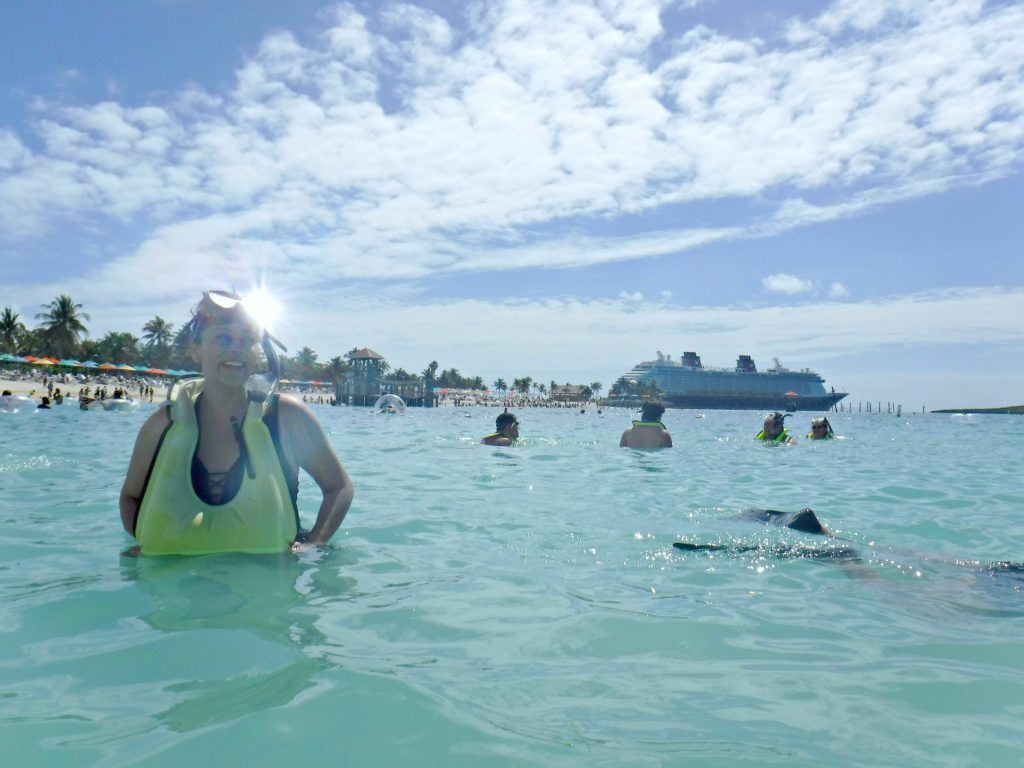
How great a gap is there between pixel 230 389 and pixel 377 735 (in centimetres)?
206

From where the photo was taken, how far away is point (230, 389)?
3.41 meters

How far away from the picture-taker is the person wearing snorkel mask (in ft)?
10.7

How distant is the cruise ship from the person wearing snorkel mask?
12530 cm

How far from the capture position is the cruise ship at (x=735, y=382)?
12750cm

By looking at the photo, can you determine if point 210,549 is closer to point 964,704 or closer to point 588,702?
point 588,702

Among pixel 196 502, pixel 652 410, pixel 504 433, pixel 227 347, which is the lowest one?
pixel 504 433

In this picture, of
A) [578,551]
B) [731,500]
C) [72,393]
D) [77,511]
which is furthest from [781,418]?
[72,393]

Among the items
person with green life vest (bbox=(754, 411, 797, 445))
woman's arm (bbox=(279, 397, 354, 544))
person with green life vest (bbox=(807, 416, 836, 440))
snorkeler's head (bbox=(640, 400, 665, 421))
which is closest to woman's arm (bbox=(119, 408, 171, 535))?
woman's arm (bbox=(279, 397, 354, 544))

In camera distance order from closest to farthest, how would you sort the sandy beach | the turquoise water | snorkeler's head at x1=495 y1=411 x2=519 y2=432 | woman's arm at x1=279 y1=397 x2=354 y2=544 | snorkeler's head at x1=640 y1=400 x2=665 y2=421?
the turquoise water < woman's arm at x1=279 y1=397 x2=354 y2=544 < snorkeler's head at x1=640 y1=400 x2=665 y2=421 < snorkeler's head at x1=495 y1=411 x2=519 y2=432 < the sandy beach

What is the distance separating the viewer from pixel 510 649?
2.57 meters

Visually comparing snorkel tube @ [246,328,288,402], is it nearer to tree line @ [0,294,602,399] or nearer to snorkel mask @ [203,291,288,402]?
snorkel mask @ [203,291,288,402]

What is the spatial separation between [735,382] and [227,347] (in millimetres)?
132722

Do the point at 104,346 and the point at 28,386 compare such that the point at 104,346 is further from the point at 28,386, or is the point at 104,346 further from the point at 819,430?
the point at 819,430

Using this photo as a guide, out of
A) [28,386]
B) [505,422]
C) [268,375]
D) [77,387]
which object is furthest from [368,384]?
[268,375]
